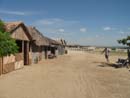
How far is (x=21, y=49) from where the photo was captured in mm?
23391

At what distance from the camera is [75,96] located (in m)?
10.6

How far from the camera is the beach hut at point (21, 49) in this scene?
61.6 ft

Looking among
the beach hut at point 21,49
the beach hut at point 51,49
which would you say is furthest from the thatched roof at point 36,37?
the beach hut at point 51,49

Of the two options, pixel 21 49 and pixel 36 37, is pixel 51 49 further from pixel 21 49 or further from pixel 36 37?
pixel 21 49

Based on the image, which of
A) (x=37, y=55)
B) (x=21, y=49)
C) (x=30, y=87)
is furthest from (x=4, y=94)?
(x=37, y=55)

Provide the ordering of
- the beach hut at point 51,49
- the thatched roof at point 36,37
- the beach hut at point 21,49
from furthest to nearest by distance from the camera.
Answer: the beach hut at point 51,49 → the thatched roof at point 36,37 → the beach hut at point 21,49

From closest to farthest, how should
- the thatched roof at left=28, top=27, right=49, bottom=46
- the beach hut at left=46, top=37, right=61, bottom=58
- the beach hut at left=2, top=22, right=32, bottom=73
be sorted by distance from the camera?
the beach hut at left=2, top=22, right=32, bottom=73 < the thatched roof at left=28, top=27, right=49, bottom=46 < the beach hut at left=46, top=37, right=61, bottom=58

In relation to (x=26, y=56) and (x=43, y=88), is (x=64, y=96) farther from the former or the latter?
(x=26, y=56)

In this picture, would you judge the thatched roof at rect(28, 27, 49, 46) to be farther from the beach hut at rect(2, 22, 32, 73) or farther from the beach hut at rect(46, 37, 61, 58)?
the beach hut at rect(46, 37, 61, 58)

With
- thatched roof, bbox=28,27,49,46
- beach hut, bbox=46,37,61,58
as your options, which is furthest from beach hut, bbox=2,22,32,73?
beach hut, bbox=46,37,61,58

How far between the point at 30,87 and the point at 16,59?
28.8ft

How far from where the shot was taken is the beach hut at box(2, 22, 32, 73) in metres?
18.8

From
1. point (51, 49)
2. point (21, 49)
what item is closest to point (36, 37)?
point (21, 49)

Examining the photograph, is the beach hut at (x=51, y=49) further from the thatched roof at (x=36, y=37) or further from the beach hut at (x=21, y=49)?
the beach hut at (x=21, y=49)
